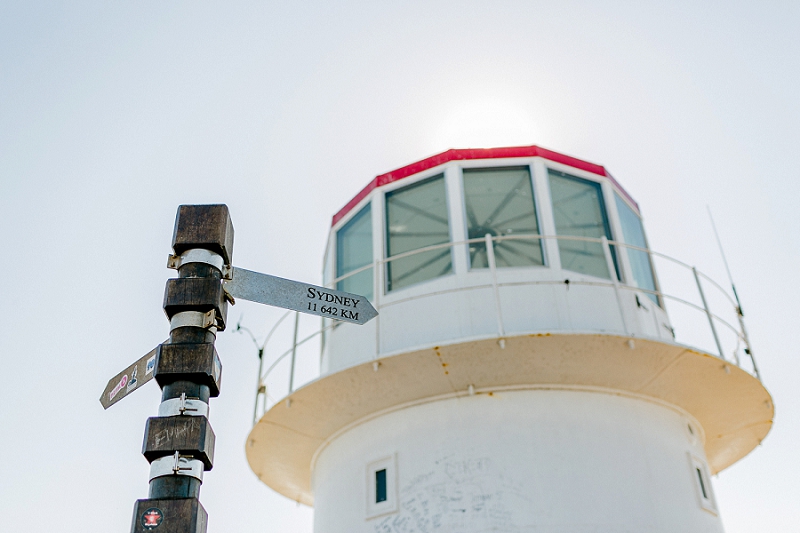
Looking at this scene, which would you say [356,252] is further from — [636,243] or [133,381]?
[133,381]

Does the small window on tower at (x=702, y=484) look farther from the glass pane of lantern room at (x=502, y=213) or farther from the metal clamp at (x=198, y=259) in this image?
the metal clamp at (x=198, y=259)

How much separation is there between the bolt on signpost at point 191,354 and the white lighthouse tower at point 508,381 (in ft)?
13.0

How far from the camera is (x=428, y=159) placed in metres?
10.3

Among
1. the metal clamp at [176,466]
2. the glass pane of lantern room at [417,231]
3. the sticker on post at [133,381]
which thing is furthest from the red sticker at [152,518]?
the glass pane of lantern room at [417,231]

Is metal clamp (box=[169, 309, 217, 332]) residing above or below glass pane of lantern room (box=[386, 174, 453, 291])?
below

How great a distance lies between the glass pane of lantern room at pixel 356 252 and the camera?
1018 cm

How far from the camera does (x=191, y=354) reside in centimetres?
379

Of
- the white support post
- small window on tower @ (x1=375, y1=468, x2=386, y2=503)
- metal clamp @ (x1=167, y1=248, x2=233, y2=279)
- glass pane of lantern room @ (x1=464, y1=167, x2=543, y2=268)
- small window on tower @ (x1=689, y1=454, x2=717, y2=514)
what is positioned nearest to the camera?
metal clamp @ (x1=167, y1=248, x2=233, y2=279)

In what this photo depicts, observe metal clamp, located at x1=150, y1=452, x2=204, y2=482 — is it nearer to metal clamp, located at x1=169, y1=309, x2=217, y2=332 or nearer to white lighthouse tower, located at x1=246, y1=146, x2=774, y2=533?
metal clamp, located at x1=169, y1=309, x2=217, y2=332

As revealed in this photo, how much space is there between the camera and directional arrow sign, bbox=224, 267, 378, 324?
167 inches

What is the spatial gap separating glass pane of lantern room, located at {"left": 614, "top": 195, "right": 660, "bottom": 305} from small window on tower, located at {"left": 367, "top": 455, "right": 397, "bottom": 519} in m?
3.99

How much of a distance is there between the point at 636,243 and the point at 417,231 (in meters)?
3.24

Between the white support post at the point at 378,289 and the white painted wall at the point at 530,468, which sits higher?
the white support post at the point at 378,289

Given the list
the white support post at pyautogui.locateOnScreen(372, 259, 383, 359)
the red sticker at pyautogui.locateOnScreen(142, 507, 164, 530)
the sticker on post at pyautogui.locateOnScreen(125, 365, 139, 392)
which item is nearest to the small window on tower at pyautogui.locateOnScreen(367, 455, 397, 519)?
the white support post at pyautogui.locateOnScreen(372, 259, 383, 359)
